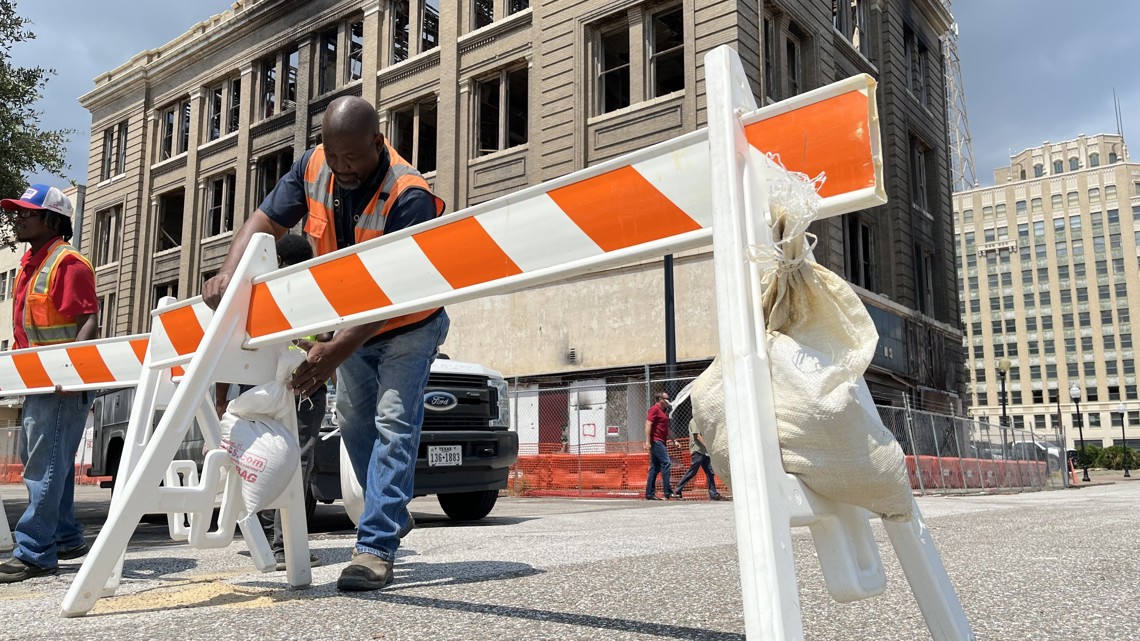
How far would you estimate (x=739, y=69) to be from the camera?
5.91ft

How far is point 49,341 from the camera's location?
440cm

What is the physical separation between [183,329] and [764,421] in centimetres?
257

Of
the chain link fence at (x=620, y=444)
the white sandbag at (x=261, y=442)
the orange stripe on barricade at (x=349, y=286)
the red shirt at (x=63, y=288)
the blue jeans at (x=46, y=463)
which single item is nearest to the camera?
the orange stripe on barricade at (x=349, y=286)

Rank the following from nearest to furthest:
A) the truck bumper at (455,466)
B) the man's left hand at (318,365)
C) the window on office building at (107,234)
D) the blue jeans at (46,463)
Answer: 1. the man's left hand at (318,365)
2. the blue jeans at (46,463)
3. the truck bumper at (455,466)
4. the window on office building at (107,234)

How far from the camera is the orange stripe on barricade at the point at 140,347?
369 centimetres

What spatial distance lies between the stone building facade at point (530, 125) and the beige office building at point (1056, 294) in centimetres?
8473

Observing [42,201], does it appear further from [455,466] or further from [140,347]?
[455,466]

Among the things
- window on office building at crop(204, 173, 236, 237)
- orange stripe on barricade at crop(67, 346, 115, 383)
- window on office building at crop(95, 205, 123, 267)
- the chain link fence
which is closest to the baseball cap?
orange stripe on barricade at crop(67, 346, 115, 383)

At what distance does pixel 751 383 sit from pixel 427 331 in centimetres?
208

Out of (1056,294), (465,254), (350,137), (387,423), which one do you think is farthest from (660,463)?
(1056,294)

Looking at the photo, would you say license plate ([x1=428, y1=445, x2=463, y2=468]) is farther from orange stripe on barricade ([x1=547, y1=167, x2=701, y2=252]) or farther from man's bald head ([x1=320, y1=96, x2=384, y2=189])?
orange stripe on barricade ([x1=547, y1=167, x2=701, y2=252])

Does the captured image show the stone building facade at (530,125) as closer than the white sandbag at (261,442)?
No

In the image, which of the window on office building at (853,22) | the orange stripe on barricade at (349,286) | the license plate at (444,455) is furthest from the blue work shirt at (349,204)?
the window on office building at (853,22)

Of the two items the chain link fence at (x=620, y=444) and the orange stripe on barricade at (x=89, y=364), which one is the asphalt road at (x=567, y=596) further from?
the chain link fence at (x=620, y=444)
